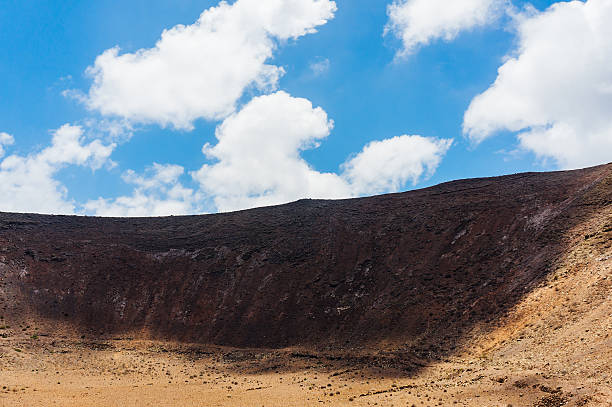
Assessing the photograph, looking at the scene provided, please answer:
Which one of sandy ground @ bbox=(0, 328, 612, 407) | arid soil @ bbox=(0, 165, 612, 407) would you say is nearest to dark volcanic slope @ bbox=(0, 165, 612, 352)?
arid soil @ bbox=(0, 165, 612, 407)

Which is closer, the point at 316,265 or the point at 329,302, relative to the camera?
the point at 329,302

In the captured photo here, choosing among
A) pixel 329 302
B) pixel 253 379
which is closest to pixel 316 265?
pixel 329 302

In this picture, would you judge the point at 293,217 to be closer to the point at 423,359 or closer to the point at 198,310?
the point at 198,310

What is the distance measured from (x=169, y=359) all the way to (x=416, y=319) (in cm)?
1984

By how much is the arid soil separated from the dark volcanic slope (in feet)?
0.57

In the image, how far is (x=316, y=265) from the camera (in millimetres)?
46750

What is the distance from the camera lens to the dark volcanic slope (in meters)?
35.7

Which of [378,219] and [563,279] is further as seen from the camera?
[378,219]

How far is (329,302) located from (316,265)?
6.33m

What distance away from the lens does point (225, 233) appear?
5644 centimetres

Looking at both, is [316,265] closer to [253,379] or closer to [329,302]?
[329,302]

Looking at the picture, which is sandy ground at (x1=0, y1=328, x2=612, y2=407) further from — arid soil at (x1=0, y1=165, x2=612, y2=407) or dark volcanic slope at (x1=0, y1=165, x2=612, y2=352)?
dark volcanic slope at (x1=0, y1=165, x2=612, y2=352)

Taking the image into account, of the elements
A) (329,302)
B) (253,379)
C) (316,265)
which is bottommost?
(253,379)

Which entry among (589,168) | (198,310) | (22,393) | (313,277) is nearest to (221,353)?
(198,310)
